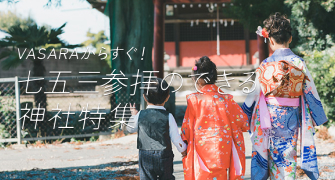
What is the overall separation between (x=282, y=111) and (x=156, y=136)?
107 centimetres

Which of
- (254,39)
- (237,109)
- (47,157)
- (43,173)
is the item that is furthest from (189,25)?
(237,109)

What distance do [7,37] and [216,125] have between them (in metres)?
8.74

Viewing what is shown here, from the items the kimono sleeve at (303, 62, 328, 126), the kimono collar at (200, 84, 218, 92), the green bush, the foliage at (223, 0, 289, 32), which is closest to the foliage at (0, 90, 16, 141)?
the foliage at (223, 0, 289, 32)

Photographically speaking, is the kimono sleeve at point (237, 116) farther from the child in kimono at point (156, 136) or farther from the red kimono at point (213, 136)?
the child in kimono at point (156, 136)

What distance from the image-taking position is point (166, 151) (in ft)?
9.89

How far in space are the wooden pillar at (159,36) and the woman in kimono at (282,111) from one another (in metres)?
6.69

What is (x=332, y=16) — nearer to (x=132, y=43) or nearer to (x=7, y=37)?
(x=132, y=43)

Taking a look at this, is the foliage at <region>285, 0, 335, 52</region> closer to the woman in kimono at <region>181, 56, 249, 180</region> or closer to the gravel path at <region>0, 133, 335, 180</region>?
the gravel path at <region>0, 133, 335, 180</region>

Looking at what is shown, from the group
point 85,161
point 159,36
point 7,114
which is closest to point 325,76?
point 85,161

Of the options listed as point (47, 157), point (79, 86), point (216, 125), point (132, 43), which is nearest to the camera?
point (216, 125)

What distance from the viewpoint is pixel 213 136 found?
2895 millimetres

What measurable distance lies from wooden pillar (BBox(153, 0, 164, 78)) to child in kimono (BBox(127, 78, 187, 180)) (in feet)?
21.6

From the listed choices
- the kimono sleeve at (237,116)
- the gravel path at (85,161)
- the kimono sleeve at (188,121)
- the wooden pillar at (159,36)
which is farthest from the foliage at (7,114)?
the kimono sleeve at (237,116)

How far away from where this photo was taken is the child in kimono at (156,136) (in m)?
2.99
